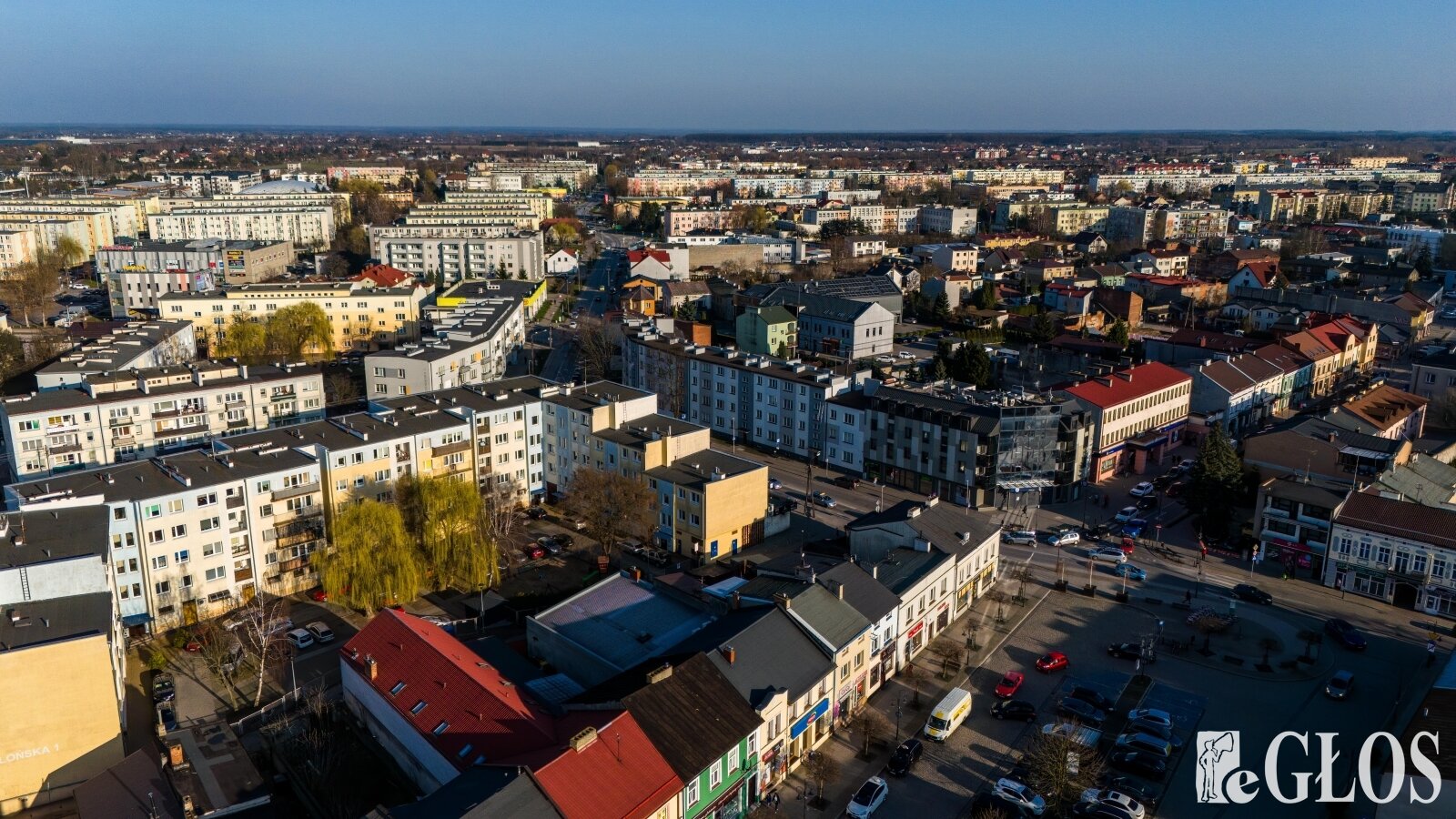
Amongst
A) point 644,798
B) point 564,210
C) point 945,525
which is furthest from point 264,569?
point 564,210

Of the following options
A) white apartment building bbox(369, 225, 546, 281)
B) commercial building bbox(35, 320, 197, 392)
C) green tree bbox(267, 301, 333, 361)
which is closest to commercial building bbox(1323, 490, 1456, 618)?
commercial building bbox(35, 320, 197, 392)

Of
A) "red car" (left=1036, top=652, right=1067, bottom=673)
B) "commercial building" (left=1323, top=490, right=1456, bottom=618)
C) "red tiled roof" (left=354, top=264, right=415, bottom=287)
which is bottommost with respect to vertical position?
"red car" (left=1036, top=652, right=1067, bottom=673)

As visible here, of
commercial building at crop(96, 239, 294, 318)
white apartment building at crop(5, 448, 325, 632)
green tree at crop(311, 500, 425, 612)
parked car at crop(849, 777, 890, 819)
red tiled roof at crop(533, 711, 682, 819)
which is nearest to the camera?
red tiled roof at crop(533, 711, 682, 819)

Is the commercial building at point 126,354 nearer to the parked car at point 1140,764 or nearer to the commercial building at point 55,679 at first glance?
the commercial building at point 55,679

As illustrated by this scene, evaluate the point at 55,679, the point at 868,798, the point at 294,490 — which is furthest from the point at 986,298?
the point at 55,679

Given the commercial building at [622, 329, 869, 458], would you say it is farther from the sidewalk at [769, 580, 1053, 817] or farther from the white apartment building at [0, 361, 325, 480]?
the white apartment building at [0, 361, 325, 480]

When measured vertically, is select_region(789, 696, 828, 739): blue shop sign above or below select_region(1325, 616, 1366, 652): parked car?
above

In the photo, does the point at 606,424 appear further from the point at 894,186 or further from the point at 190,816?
the point at 894,186
